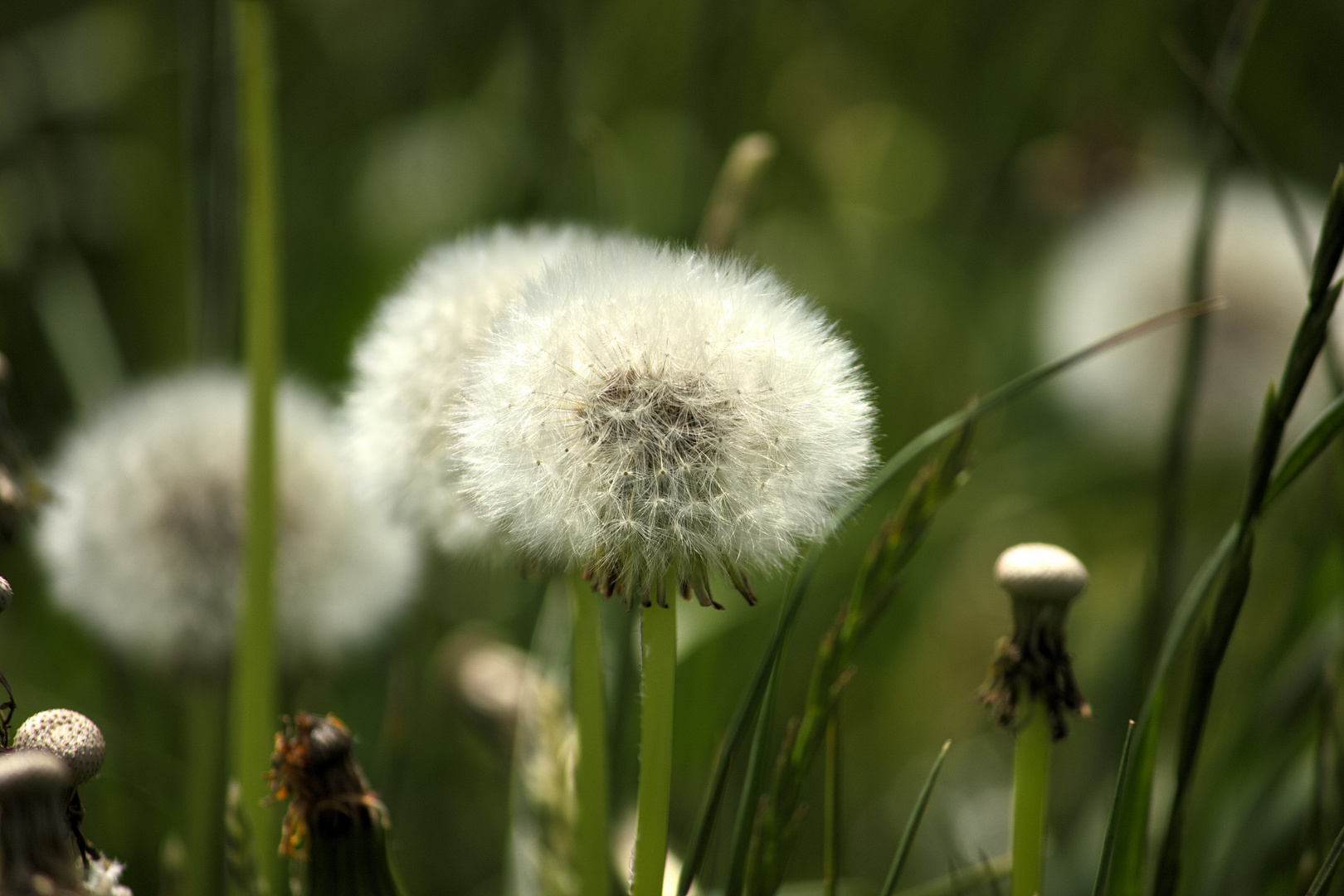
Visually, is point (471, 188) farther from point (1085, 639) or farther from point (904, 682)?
point (1085, 639)

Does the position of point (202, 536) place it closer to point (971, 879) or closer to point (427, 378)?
point (427, 378)

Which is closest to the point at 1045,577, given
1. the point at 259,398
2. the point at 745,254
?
the point at 259,398

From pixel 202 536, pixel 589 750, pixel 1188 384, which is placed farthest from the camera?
pixel 202 536

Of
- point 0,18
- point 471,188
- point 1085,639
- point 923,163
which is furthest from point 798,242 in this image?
point 0,18

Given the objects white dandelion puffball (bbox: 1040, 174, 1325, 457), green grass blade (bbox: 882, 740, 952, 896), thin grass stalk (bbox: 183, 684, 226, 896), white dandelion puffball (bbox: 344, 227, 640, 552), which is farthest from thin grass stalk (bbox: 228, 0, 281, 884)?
white dandelion puffball (bbox: 1040, 174, 1325, 457)

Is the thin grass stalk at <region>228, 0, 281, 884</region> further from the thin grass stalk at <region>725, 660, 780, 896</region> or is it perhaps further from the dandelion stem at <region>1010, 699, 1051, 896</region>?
the dandelion stem at <region>1010, 699, 1051, 896</region>

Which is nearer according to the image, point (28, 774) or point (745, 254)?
point (28, 774)

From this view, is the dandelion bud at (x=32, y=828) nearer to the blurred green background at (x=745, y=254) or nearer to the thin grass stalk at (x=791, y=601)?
the thin grass stalk at (x=791, y=601)
